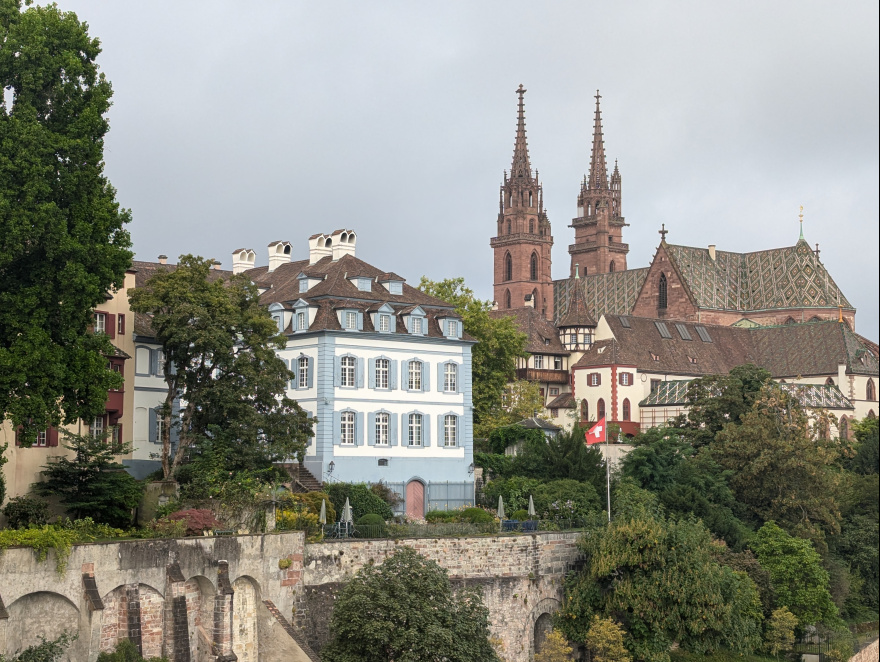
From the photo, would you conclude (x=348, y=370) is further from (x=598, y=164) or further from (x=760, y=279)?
(x=598, y=164)

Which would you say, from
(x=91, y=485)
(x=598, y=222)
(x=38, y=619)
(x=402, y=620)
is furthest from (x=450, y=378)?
(x=598, y=222)

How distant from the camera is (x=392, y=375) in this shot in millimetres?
64188

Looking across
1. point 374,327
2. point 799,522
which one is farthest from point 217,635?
point 799,522

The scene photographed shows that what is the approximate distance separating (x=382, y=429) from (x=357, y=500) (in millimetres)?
6239

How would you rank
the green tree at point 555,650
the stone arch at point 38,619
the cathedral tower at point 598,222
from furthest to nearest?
the cathedral tower at point 598,222 < the green tree at point 555,650 < the stone arch at point 38,619

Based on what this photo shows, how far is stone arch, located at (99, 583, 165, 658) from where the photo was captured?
1534 inches

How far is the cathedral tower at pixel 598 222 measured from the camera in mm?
160875

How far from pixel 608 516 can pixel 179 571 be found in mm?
21726

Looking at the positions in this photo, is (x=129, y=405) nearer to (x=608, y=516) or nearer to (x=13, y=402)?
(x=13, y=402)

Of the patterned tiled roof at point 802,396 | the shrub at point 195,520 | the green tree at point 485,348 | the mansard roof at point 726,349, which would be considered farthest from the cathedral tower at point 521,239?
the shrub at point 195,520

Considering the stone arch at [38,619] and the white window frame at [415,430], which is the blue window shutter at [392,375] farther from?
the stone arch at [38,619]

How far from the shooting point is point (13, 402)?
40438 millimetres

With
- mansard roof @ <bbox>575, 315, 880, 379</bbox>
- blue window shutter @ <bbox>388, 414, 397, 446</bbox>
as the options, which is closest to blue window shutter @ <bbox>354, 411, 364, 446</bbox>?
blue window shutter @ <bbox>388, 414, 397, 446</bbox>

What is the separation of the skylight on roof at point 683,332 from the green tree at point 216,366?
55456mm
